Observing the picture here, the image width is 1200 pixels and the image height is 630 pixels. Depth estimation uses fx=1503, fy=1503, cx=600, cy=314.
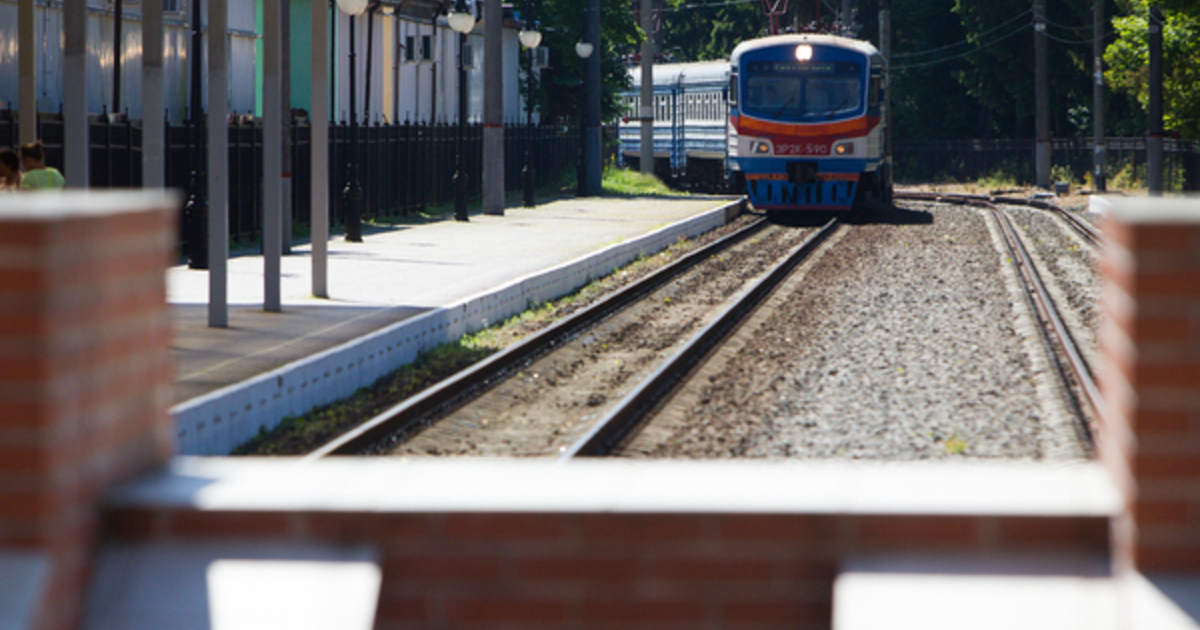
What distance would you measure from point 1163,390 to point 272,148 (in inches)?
423

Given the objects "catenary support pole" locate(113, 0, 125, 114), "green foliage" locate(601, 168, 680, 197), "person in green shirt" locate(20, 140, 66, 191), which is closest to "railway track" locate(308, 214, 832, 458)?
"person in green shirt" locate(20, 140, 66, 191)

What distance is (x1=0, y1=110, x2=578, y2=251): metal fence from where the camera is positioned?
17.1 meters

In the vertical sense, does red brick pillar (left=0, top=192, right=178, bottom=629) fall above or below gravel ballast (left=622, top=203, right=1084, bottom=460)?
above

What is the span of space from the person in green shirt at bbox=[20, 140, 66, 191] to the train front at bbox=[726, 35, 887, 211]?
1731 centimetres

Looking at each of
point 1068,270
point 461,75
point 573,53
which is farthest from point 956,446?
point 573,53

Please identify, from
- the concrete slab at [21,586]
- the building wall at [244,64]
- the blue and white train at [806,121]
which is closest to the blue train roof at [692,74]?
the building wall at [244,64]

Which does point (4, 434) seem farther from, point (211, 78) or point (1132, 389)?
point (211, 78)

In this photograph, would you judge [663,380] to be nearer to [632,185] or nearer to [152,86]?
[152,86]

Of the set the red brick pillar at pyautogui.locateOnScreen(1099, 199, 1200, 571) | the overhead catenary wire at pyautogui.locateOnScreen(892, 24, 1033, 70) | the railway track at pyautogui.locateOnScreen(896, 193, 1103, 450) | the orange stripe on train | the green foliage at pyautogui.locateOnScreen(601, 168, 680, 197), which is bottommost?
the railway track at pyautogui.locateOnScreen(896, 193, 1103, 450)

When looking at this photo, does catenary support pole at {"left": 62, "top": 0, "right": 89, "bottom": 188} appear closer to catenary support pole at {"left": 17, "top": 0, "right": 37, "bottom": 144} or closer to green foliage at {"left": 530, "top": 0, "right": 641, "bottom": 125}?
catenary support pole at {"left": 17, "top": 0, "right": 37, "bottom": 144}

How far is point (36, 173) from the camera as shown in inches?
446

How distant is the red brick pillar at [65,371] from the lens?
2.83 metres

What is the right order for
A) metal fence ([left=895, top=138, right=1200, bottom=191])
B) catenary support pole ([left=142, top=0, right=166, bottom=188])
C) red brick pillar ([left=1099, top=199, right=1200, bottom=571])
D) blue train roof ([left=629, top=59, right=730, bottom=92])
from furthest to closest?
1. metal fence ([left=895, top=138, right=1200, bottom=191])
2. blue train roof ([left=629, top=59, right=730, bottom=92])
3. catenary support pole ([left=142, top=0, right=166, bottom=188])
4. red brick pillar ([left=1099, top=199, right=1200, bottom=571])

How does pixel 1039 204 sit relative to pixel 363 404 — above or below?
above
